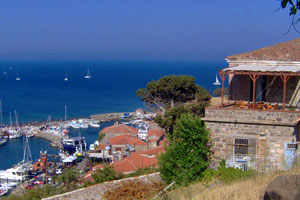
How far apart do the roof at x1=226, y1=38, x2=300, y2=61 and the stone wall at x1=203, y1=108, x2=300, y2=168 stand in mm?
3087

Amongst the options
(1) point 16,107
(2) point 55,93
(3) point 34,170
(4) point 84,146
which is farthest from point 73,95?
(3) point 34,170

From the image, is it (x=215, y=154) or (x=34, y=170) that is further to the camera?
(x=34, y=170)

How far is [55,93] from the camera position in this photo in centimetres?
10350

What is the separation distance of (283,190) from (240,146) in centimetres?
798

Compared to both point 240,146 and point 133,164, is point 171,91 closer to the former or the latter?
point 133,164

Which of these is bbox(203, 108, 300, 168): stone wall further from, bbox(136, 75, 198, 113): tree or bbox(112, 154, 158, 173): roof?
bbox(136, 75, 198, 113): tree

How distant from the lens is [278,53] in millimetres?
14758

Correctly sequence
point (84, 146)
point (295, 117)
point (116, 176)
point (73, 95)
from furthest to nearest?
point (73, 95), point (84, 146), point (116, 176), point (295, 117)

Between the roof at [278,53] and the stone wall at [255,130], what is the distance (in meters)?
3.09

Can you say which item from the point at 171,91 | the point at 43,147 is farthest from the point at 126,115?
the point at 171,91

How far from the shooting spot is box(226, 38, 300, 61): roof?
1438cm

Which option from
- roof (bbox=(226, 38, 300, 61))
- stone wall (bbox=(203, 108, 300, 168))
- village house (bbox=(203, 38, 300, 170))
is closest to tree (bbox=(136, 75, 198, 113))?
roof (bbox=(226, 38, 300, 61))

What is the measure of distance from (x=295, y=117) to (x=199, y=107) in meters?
8.21

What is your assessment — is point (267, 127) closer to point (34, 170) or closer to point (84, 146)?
point (34, 170)
